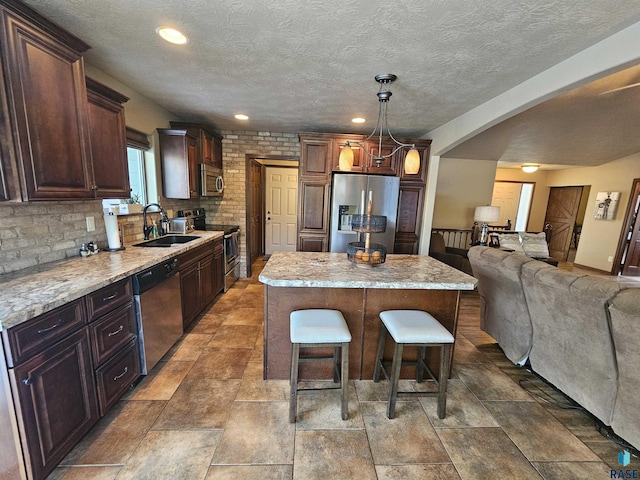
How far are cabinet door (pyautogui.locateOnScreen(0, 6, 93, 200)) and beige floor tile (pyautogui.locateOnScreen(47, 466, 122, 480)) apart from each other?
1.48 m

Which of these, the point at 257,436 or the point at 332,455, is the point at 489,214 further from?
the point at 257,436

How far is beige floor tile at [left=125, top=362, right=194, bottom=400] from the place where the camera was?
74.6 inches

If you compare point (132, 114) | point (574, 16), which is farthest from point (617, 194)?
point (132, 114)

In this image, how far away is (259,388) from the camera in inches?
78.7

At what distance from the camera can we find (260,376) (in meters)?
2.13

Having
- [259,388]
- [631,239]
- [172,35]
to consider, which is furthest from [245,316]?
[631,239]

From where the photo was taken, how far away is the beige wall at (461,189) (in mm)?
5680

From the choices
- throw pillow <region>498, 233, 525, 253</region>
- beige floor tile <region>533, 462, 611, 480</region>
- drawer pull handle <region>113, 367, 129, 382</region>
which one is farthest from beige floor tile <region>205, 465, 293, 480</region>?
throw pillow <region>498, 233, 525, 253</region>

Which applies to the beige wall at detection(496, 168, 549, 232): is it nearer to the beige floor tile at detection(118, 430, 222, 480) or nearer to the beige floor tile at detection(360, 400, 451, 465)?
the beige floor tile at detection(360, 400, 451, 465)

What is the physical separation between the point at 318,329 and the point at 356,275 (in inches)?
20.8

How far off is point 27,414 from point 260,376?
4.30 ft

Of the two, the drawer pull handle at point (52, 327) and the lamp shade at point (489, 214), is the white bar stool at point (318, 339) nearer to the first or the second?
the drawer pull handle at point (52, 327)

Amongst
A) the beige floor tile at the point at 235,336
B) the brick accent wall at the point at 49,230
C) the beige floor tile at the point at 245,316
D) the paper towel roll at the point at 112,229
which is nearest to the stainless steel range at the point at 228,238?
the brick accent wall at the point at 49,230

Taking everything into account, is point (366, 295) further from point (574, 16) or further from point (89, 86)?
point (89, 86)
